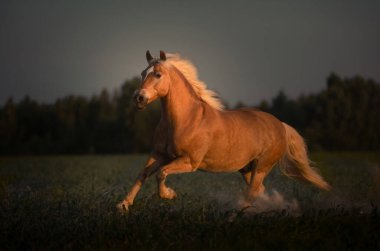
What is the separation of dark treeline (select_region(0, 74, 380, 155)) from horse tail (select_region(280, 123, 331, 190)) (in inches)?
1590

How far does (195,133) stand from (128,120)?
57.3 meters

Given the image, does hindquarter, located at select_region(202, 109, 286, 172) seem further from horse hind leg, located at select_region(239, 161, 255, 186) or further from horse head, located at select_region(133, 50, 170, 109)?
horse head, located at select_region(133, 50, 170, 109)

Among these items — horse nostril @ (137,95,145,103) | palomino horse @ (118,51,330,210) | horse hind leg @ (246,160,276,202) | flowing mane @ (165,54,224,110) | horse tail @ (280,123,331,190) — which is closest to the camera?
horse nostril @ (137,95,145,103)

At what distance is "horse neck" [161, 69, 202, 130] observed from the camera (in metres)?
7.36

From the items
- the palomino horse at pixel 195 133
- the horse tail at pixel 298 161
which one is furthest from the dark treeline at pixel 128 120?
the palomino horse at pixel 195 133

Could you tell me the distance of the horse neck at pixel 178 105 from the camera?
24.2ft

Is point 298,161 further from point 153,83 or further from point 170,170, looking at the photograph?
point 153,83

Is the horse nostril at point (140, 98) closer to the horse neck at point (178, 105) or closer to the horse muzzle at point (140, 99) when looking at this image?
the horse muzzle at point (140, 99)

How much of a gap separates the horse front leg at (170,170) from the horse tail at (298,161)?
121 inches

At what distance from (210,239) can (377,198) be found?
17.0ft

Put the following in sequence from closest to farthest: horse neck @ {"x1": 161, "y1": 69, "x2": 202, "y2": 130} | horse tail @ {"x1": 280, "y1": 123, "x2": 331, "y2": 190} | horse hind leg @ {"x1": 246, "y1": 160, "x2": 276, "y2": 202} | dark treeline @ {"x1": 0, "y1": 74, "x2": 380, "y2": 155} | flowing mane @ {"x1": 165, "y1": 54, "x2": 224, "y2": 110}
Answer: horse neck @ {"x1": 161, "y1": 69, "x2": 202, "y2": 130}
flowing mane @ {"x1": 165, "y1": 54, "x2": 224, "y2": 110}
horse hind leg @ {"x1": 246, "y1": 160, "x2": 276, "y2": 202}
horse tail @ {"x1": 280, "y1": 123, "x2": 331, "y2": 190}
dark treeline @ {"x1": 0, "y1": 74, "x2": 380, "y2": 155}

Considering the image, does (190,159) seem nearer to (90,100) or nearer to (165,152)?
(165,152)

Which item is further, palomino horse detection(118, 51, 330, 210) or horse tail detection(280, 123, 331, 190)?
horse tail detection(280, 123, 331, 190)

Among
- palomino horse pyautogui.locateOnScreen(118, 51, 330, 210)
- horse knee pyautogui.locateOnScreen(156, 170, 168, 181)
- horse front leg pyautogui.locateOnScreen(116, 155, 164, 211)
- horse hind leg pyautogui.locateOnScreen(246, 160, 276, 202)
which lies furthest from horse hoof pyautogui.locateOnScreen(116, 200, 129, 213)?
horse hind leg pyautogui.locateOnScreen(246, 160, 276, 202)
